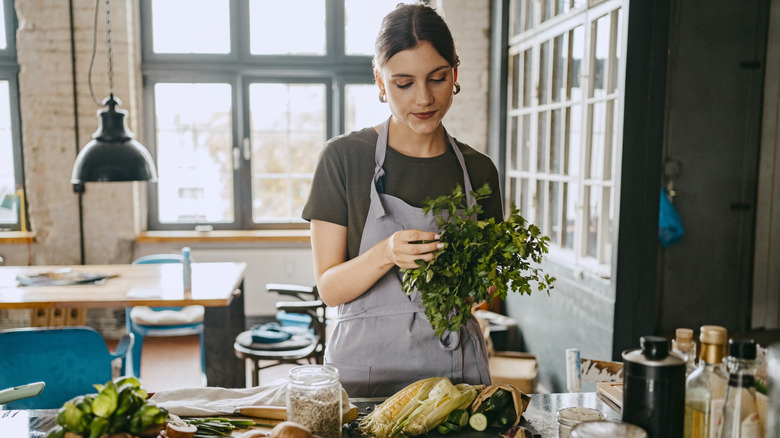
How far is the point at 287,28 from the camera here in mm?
5480

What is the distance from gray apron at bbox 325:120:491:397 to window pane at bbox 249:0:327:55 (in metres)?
4.25

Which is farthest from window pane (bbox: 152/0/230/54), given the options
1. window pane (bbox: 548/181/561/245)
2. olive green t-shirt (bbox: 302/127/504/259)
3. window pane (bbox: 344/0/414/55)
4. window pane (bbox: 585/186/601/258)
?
olive green t-shirt (bbox: 302/127/504/259)

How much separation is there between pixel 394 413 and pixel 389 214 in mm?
505

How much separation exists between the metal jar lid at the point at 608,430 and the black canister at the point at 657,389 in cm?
3

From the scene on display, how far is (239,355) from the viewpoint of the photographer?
3.30 m

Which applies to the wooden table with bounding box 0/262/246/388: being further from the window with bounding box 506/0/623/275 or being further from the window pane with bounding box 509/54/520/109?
the window pane with bounding box 509/54/520/109

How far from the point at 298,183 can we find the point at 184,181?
102cm

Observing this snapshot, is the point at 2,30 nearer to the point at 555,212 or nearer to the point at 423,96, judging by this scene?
the point at 555,212

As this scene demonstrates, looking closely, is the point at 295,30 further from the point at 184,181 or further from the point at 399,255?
the point at 399,255

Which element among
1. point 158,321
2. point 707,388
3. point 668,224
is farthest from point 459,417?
point 158,321

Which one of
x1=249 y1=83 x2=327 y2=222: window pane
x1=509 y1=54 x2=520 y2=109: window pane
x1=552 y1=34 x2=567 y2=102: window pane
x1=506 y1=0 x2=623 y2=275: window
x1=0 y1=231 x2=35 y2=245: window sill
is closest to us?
x1=506 y1=0 x2=623 y2=275: window

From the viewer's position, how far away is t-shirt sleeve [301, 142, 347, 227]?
4.96ft

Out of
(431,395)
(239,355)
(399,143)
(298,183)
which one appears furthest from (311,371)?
→ (298,183)

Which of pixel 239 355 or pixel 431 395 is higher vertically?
pixel 431 395
